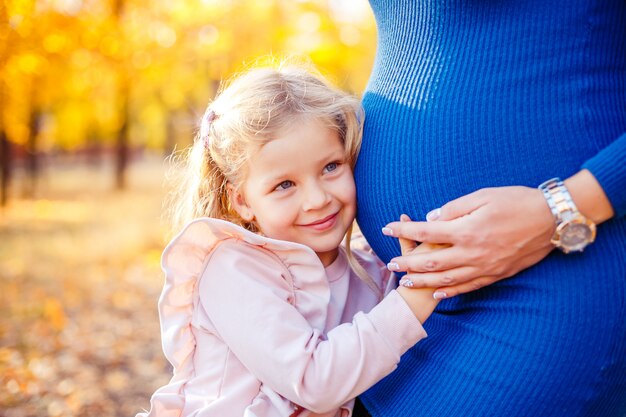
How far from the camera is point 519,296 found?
1.36 m

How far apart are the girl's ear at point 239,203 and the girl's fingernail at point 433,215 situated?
0.55 meters

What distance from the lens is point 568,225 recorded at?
4.20ft

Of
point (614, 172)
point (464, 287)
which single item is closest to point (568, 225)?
point (614, 172)

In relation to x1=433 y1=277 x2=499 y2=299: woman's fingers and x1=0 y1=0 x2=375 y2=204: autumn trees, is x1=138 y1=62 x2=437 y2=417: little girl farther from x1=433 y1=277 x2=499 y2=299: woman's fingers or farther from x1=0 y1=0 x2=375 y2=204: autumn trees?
x1=0 y1=0 x2=375 y2=204: autumn trees

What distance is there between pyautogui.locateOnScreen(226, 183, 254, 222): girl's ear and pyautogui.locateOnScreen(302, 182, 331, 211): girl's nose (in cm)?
22

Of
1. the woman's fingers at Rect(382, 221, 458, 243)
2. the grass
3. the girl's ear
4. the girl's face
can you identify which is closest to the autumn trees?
the grass

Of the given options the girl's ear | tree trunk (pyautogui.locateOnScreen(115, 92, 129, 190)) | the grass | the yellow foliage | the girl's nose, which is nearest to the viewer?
the girl's nose

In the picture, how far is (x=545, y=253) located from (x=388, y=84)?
2.06 ft

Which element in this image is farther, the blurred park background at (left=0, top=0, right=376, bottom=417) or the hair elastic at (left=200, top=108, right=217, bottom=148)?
the blurred park background at (left=0, top=0, right=376, bottom=417)

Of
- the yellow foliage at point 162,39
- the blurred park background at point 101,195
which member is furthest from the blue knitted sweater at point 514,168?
the yellow foliage at point 162,39

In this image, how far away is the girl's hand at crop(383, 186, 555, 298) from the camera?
1.31 m

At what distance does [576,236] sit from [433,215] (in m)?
0.31

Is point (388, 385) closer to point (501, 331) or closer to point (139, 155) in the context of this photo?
point (501, 331)

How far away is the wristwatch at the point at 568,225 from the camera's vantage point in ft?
4.20
